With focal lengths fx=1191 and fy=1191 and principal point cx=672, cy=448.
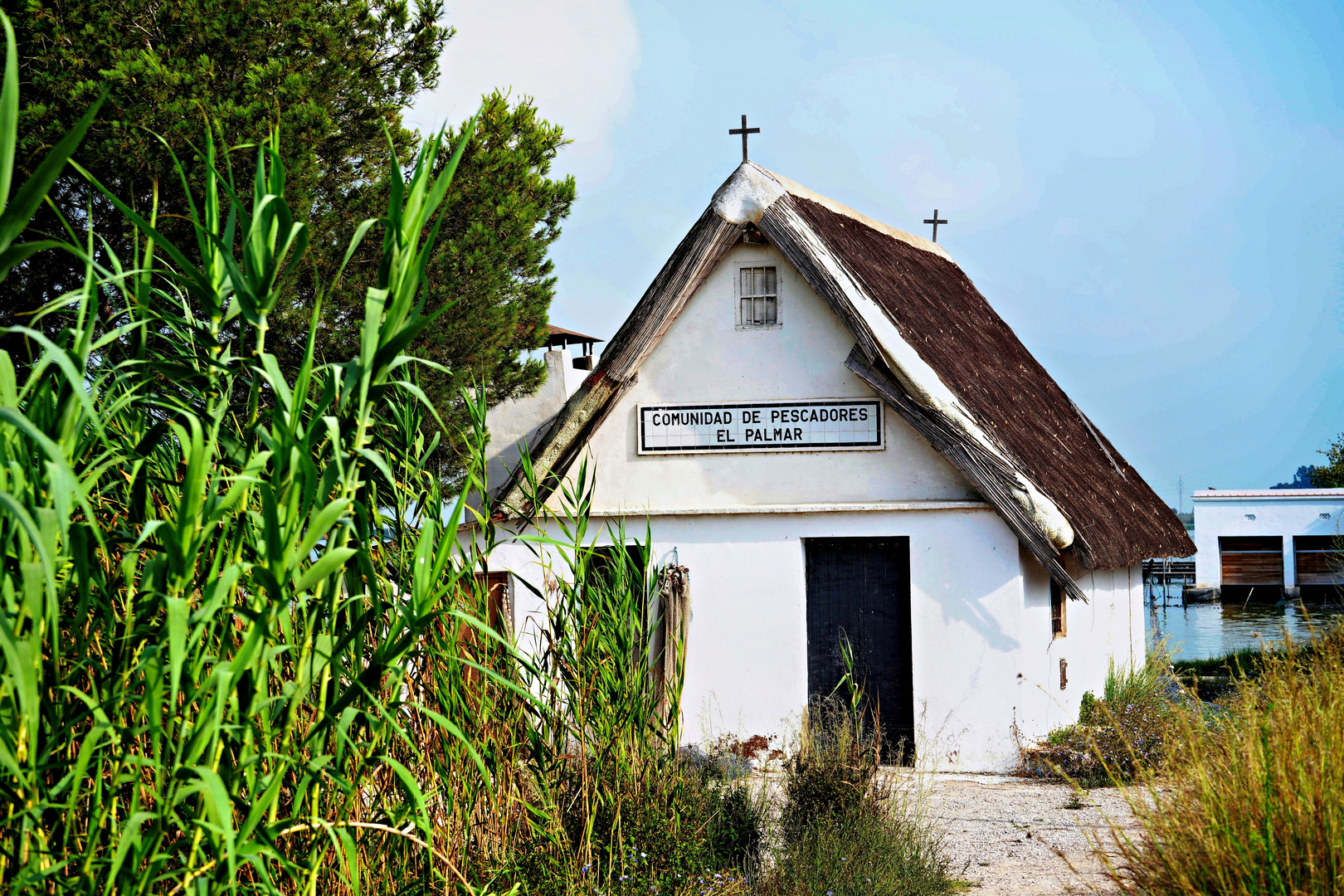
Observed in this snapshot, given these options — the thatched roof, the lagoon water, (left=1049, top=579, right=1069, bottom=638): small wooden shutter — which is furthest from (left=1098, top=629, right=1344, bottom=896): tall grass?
the lagoon water

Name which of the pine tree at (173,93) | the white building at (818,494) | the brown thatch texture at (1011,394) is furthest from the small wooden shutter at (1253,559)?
the pine tree at (173,93)

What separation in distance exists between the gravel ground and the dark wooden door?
74cm

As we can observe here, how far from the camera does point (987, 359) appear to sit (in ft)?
42.7

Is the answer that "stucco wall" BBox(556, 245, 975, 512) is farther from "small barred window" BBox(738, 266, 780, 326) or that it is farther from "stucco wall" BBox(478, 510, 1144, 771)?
"stucco wall" BBox(478, 510, 1144, 771)

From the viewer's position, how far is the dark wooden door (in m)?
10.3

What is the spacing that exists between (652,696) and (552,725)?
2.09 ft

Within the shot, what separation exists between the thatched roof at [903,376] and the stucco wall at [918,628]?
0.45 metres

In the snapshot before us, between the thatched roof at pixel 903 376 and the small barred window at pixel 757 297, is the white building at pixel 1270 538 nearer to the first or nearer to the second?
the thatched roof at pixel 903 376

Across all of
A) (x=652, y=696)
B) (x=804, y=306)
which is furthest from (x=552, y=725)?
(x=804, y=306)

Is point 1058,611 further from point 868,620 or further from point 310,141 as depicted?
point 310,141

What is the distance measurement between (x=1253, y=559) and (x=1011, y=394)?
109ft

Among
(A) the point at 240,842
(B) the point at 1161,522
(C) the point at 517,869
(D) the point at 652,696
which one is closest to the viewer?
(A) the point at 240,842

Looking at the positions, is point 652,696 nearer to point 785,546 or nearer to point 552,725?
point 552,725

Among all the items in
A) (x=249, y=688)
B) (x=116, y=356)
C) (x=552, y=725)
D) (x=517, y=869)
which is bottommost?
(x=517, y=869)
